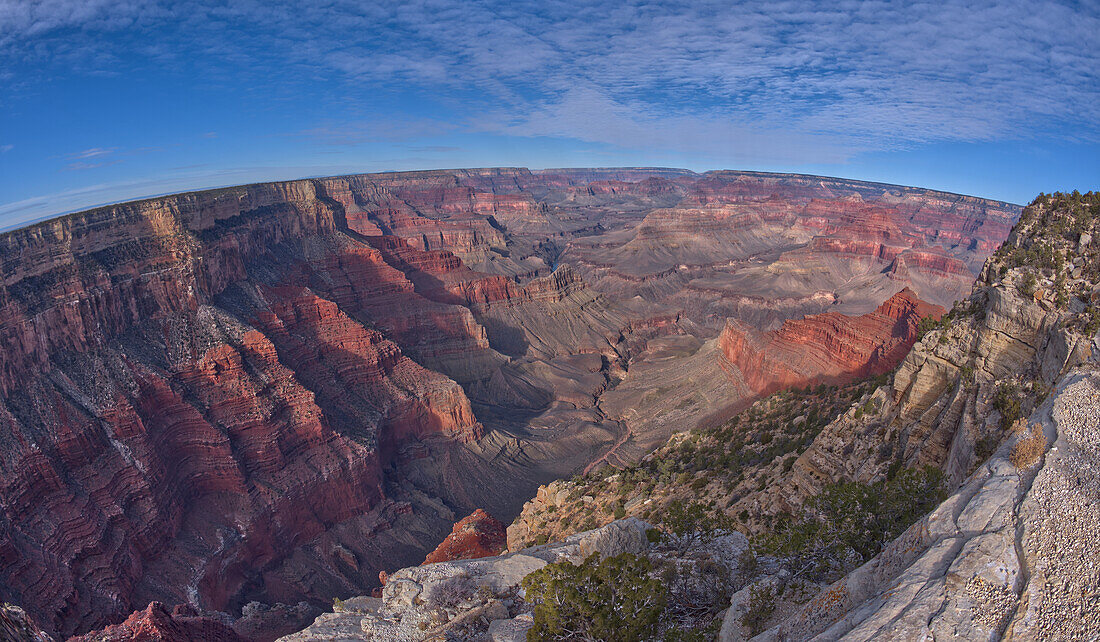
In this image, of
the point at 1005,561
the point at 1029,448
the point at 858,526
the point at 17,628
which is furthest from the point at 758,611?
the point at 17,628

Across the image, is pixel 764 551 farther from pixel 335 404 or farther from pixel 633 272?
pixel 633 272

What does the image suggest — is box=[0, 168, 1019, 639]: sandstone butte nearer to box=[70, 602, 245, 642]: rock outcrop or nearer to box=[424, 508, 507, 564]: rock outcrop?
box=[70, 602, 245, 642]: rock outcrop

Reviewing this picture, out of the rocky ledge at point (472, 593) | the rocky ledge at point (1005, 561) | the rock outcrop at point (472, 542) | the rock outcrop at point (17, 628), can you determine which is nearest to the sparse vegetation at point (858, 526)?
the rocky ledge at point (472, 593)

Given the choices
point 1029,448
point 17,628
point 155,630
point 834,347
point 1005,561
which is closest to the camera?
point 1005,561

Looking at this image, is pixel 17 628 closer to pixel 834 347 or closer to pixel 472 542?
pixel 472 542

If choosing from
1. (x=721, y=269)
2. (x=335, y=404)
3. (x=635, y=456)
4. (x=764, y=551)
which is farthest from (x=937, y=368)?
(x=721, y=269)
